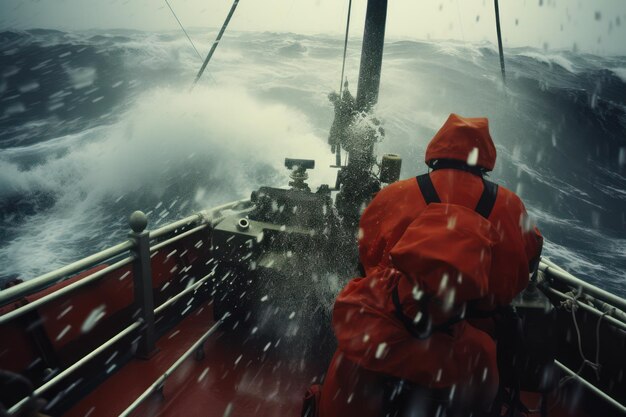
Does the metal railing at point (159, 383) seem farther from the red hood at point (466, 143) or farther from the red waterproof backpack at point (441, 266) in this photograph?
the red hood at point (466, 143)

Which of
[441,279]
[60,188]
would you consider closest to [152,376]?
[441,279]

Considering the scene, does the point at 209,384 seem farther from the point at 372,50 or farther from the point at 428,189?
the point at 372,50

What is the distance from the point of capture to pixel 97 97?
4306cm

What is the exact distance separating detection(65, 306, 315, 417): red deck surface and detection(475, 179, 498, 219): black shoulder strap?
2.35m

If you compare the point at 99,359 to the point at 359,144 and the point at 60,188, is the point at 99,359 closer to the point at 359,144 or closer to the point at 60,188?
the point at 359,144

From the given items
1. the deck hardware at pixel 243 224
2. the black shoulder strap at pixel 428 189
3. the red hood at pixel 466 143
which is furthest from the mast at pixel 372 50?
the black shoulder strap at pixel 428 189

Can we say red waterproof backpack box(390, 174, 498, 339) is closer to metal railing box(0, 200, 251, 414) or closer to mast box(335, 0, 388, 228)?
metal railing box(0, 200, 251, 414)

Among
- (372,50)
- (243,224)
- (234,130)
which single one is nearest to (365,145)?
(372,50)

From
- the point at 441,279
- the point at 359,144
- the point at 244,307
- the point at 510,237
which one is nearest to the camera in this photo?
the point at 441,279

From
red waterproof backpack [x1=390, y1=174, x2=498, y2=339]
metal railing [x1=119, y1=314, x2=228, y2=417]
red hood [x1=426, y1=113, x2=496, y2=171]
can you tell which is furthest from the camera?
metal railing [x1=119, y1=314, x2=228, y2=417]

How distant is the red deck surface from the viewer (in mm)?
2738

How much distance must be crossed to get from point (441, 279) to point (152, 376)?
305 centimetres

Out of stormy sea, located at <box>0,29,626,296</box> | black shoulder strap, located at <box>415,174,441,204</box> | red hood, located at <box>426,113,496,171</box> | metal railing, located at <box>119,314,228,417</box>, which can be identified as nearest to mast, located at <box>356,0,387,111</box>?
red hood, located at <box>426,113,496,171</box>

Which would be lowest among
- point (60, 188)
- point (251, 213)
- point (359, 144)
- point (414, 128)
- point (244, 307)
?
point (60, 188)
